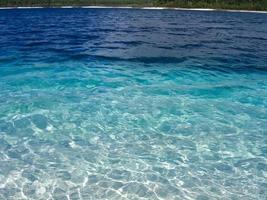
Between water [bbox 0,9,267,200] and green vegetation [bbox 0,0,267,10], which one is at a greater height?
green vegetation [bbox 0,0,267,10]

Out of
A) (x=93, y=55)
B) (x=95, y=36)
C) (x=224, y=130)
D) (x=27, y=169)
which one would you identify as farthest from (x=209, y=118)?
(x=95, y=36)

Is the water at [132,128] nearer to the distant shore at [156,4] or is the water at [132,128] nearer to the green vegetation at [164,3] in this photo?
the distant shore at [156,4]

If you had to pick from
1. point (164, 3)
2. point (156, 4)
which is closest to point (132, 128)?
point (156, 4)

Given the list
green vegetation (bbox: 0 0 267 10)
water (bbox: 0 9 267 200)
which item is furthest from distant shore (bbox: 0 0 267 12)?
water (bbox: 0 9 267 200)

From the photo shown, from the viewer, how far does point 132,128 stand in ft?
45.2

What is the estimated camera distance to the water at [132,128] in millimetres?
10133

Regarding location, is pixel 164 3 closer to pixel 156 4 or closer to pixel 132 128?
pixel 156 4

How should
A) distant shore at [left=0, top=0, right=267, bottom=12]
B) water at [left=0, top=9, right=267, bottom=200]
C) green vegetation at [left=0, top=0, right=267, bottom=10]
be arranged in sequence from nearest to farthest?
water at [left=0, top=9, right=267, bottom=200] < distant shore at [left=0, top=0, right=267, bottom=12] < green vegetation at [left=0, top=0, right=267, bottom=10]

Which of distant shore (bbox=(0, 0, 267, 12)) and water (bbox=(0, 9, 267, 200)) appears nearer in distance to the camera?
water (bbox=(0, 9, 267, 200))

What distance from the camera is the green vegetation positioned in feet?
332

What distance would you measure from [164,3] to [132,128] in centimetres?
10599

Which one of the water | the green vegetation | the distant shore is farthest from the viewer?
the green vegetation

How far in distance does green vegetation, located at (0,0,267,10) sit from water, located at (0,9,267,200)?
80.9 meters

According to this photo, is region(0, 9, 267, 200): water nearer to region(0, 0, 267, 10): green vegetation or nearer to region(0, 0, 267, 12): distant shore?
region(0, 0, 267, 12): distant shore
